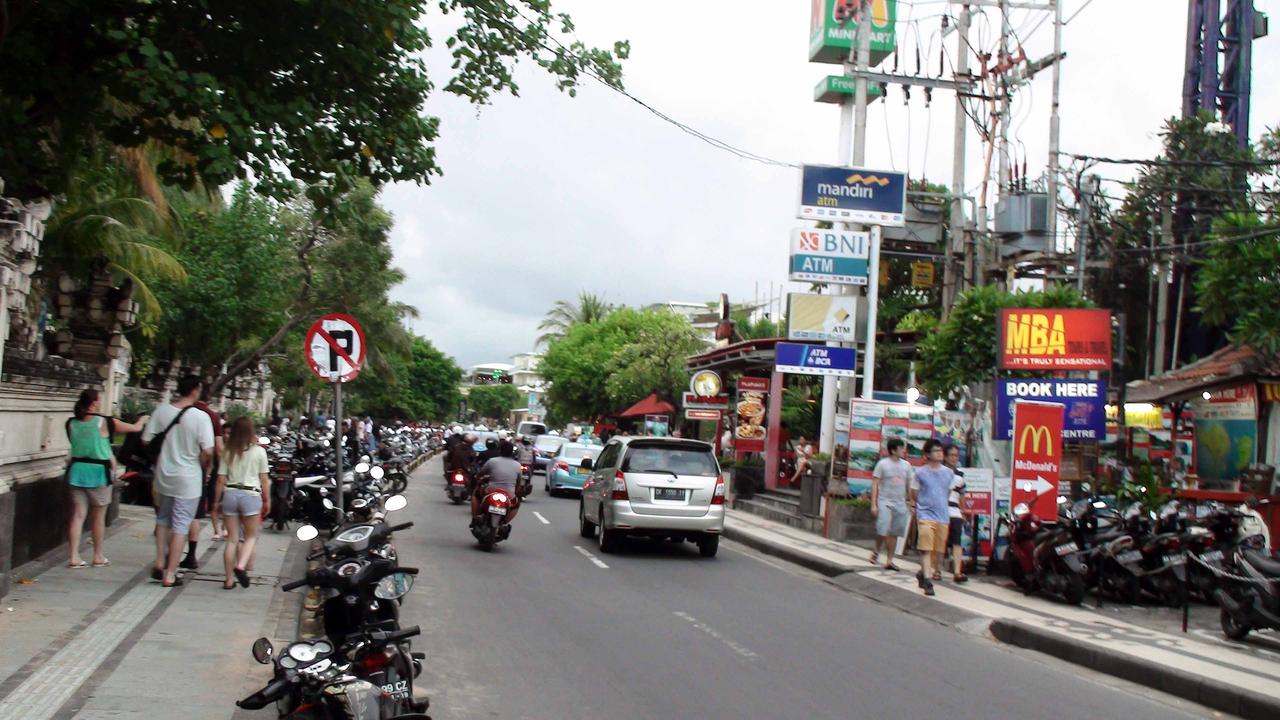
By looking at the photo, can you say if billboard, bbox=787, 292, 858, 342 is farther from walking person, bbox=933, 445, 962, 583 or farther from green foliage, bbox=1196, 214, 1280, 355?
walking person, bbox=933, 445, 962, 583

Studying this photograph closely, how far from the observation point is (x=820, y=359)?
23156 mm

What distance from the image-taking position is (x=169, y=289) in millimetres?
27453

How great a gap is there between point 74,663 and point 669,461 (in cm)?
1122

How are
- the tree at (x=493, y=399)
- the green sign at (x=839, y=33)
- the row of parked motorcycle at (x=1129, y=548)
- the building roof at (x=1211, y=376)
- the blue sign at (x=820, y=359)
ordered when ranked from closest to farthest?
the row of parked motorcycle at (x=1129, y=548)
the building roof at (x=1211, y=376)
the blue sign at (x=820, y=359)
the green sign at (x=839, y=33)
the tree at (x=493, y=399)

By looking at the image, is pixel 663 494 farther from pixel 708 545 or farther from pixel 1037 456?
pixel 1037 456

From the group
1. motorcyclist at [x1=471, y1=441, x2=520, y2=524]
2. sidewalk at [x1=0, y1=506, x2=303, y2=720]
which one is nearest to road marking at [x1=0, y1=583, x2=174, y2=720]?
sidewalk at [x1=0, y1=506, x2=303, y2=720]

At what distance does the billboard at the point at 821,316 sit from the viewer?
24.5 m

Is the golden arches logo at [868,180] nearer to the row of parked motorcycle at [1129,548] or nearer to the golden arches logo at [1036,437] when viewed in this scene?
the golden arches logo at [1036,437]

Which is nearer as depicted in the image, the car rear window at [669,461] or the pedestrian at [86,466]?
the pedestrian at [86,466]

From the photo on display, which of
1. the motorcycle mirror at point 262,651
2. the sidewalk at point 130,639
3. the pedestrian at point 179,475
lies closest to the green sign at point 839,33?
the pedestrian at point 179,475

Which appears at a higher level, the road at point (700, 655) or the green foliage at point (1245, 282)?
the green foliage at point (1245, 282)

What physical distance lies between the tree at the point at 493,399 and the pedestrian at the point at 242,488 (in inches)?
5606

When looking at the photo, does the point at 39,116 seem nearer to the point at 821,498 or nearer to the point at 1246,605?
the point at 1246,605

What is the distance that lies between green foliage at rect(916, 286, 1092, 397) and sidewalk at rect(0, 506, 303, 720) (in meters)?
17.0
